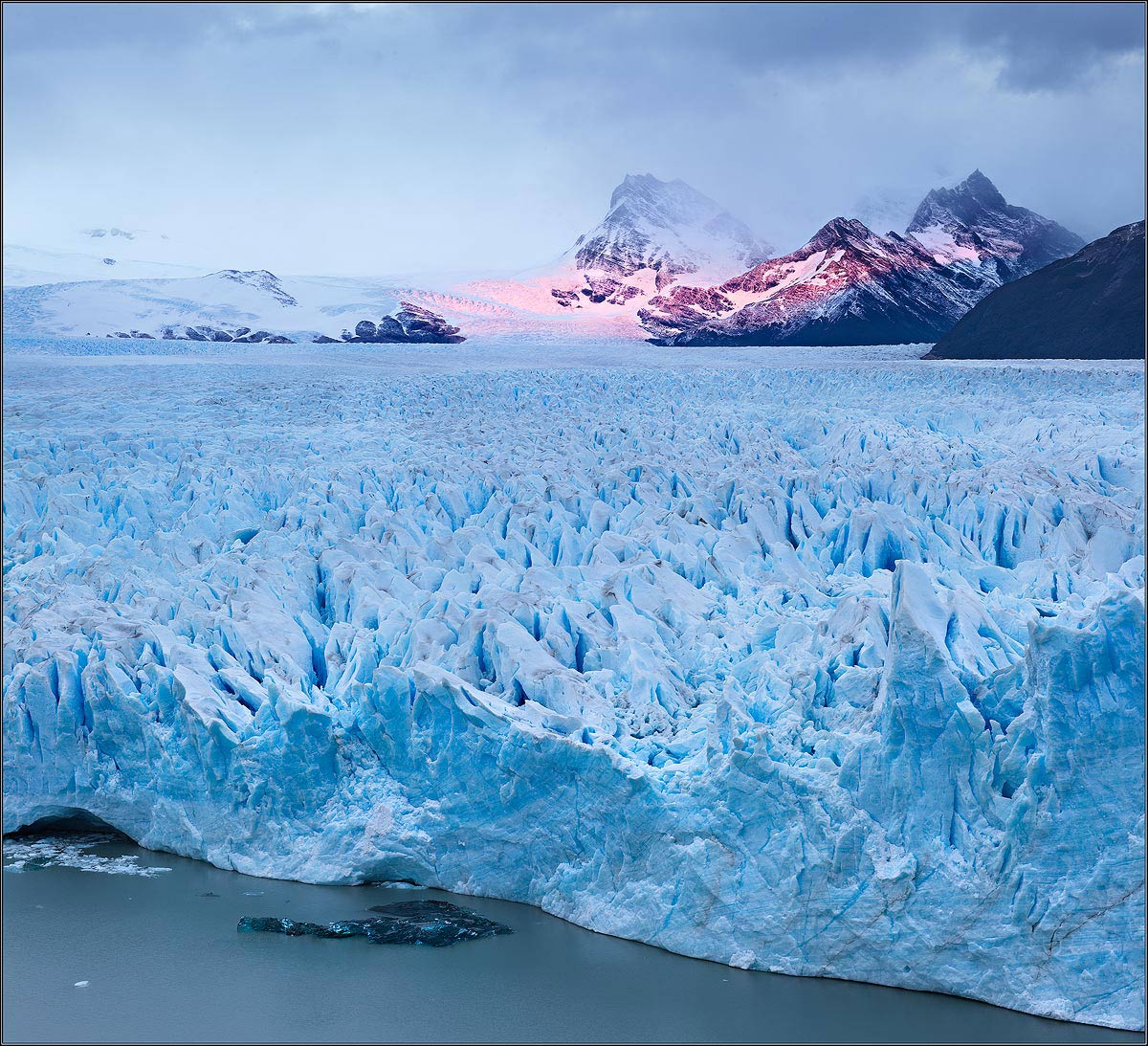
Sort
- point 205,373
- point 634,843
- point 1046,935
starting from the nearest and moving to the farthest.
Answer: point 1046,935, point 634,843, point 205,373

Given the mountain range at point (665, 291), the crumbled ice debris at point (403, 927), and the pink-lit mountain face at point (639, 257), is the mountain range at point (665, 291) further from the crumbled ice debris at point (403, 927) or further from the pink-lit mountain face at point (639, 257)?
the crumbled ice debris at point (403, 927)

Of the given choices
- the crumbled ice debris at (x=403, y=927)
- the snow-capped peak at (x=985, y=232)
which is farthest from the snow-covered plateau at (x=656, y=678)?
the snow-capped peak at (x=985, y=232)

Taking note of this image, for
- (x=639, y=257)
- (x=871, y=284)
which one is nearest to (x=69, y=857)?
(x=871, y=284)

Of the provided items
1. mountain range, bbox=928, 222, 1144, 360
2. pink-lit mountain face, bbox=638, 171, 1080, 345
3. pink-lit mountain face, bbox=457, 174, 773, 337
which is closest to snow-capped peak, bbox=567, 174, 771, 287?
pink-lit mountain face, bbox=457, 174, 773, 337

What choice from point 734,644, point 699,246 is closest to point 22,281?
point 699,246

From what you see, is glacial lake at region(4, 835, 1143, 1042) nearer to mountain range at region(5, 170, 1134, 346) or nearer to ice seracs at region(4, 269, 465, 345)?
mountain range at region(5, 170, 1134, 346)

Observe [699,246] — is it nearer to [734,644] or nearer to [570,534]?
[570,534]
